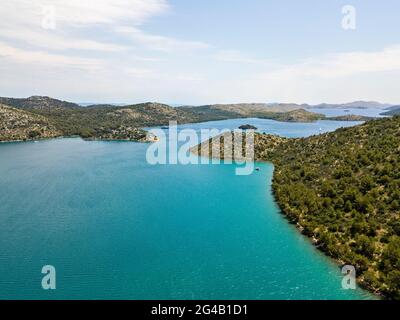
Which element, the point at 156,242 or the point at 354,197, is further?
the point at 354,197

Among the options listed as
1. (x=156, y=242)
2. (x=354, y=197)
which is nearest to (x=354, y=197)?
(x=354, y=197)

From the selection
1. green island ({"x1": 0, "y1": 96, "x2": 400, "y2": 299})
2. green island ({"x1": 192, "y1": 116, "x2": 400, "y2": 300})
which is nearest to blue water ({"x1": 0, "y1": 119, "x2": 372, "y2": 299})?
green island ({"x1": 0, "y1": 96, "x2": 400, "y2": 299})

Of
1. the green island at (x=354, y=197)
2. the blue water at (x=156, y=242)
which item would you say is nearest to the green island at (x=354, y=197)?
the green island at (x=354, y=197)

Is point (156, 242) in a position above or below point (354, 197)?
below

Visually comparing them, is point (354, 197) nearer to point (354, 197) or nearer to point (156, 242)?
point (354, 197)

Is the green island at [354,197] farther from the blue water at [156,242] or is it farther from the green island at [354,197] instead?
the blue water at [156,242]

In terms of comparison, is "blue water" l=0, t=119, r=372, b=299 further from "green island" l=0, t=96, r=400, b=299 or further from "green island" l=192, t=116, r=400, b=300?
"green island" l=192, t=116, r=400, b=300
